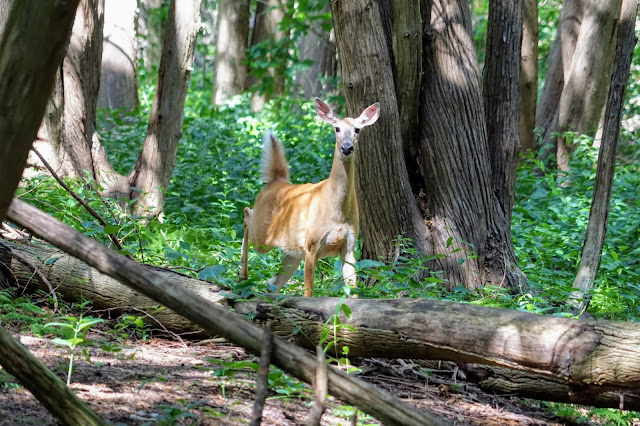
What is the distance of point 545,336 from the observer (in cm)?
374

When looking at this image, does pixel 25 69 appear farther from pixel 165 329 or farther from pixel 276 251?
pixel 276 251

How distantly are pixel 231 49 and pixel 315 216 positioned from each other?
1304 centimetres

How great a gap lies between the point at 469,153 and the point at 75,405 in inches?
202

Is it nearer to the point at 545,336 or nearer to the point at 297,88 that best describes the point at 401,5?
the point at 545,336

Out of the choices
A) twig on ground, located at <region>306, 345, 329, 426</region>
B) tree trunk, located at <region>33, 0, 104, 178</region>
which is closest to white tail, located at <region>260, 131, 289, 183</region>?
tree trunk, located at <region>33, 0, 104, 178</region>

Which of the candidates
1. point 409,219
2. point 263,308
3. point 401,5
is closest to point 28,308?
point 263,308

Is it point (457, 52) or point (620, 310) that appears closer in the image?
point (620, 310)

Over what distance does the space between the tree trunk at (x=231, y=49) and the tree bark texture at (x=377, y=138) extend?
12198 millimetres

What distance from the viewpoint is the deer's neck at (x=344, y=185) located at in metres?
6.95

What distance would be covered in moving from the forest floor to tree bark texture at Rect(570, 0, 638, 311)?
1670mm

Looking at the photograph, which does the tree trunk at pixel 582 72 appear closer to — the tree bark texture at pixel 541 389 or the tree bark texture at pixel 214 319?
the tree bark texture at pixel 541 389

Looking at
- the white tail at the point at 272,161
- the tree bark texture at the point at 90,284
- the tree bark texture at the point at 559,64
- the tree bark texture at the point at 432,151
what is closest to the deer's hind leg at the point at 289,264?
the tree bark texture at the point at 432,151

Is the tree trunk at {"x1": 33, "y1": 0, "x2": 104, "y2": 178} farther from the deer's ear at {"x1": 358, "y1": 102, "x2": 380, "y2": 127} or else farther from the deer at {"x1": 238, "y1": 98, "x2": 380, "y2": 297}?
the deer's ear at {"x1": 358, "y1": 102, "x2": 380, "y2": 127}

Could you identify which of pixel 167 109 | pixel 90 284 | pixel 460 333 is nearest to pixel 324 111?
pixel 167 109
